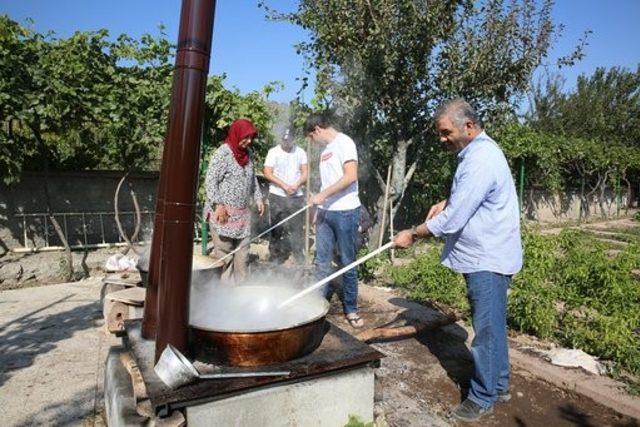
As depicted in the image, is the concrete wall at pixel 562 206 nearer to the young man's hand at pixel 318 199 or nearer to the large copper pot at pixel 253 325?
the young man's hand at pixel 318 199

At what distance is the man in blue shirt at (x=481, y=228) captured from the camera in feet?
9.62

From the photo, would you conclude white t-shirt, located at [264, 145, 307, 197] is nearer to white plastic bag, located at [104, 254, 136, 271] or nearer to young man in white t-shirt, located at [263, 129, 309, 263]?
young man in white t-shirt, located at [263, 129, 309, 263]

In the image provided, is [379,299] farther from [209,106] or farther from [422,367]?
[209,106]

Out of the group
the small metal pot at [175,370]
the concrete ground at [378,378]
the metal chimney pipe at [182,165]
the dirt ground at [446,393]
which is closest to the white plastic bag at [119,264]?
the concrete ground at [378,378]

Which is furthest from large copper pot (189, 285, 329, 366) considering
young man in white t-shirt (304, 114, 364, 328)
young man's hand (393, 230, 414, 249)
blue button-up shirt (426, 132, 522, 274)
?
young man in white t-shirt (304, 114, 364, 328)

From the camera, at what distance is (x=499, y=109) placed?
371 inches

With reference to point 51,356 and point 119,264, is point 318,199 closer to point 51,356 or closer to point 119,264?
point 51,356

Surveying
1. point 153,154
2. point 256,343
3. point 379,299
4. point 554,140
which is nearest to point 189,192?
point 256,343

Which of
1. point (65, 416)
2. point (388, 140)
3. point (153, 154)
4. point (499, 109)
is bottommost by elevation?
point (65, 416)

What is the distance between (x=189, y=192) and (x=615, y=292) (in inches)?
154

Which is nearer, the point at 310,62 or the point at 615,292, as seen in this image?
the point at 615,292

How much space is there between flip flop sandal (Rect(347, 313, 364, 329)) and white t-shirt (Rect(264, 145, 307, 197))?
2.64m

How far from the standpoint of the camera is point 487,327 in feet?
9.87

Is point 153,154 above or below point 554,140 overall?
below
